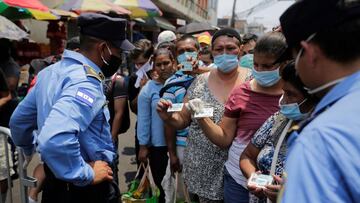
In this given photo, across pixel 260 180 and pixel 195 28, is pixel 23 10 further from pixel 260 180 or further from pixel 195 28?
pixel 260 180

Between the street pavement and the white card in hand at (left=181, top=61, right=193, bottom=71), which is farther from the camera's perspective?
the street pavement

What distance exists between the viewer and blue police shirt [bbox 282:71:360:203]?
0.89 m

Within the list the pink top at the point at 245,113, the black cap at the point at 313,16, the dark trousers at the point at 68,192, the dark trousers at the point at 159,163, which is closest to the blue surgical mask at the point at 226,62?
the pink top at the point at 245,113

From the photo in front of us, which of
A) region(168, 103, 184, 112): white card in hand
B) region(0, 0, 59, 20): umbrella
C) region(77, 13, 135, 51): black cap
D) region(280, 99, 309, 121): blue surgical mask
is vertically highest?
region(0, 0, 59, 20): umbrella

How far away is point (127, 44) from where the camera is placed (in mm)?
2451

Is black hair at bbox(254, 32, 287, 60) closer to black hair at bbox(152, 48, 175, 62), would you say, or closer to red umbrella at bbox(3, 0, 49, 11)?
black hair at bbox(152, 48, 175, 62)

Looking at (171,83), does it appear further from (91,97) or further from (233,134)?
(91,97)


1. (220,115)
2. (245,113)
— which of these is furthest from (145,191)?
(245,113)

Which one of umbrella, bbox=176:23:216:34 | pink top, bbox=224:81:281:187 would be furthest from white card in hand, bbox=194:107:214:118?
umbrella, bbox=176:23:216:34

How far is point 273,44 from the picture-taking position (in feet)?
7.72

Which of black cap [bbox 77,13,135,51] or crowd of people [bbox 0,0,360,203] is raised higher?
black cap [bbox 77,13,135,51]

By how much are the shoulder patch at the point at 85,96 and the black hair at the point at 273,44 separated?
43.3 inches

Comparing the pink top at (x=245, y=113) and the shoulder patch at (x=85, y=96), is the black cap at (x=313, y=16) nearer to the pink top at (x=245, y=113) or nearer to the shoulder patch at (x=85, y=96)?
the shoulder patch at (x=85, y=96)

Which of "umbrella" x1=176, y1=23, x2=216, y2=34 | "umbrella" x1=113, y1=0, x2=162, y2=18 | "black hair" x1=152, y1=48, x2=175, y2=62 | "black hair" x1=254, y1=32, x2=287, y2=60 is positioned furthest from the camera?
"umbrella" x1=113, y1=0, x2=162, y2=18
